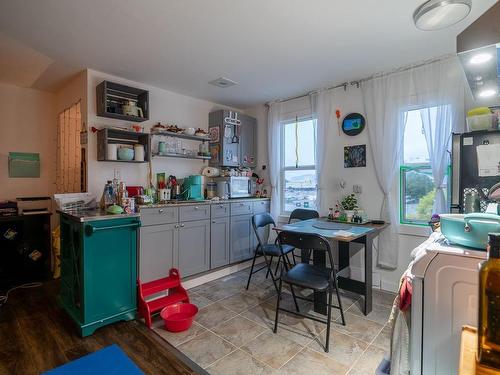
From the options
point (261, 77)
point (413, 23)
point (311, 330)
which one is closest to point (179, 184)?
point (261, 77)

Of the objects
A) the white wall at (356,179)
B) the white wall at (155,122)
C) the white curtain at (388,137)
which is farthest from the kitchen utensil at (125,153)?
the white curtain at (388,137)

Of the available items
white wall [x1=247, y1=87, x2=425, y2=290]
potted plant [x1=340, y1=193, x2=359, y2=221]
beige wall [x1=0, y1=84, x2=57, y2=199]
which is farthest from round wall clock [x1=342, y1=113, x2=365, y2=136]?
beige wall [x1=0, y1=84, x2=57, y2=199]

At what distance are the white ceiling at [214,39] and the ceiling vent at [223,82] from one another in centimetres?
9

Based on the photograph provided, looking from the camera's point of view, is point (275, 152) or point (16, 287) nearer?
point (16, 287)

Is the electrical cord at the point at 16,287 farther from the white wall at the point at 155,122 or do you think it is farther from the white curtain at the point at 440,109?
the white curtain at the point at 440,109

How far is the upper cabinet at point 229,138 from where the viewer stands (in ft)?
13.3

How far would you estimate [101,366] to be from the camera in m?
0.79

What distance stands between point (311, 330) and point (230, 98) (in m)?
3.25

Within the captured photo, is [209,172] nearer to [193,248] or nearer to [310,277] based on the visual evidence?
[193,248]

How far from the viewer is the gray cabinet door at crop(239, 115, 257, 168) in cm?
434

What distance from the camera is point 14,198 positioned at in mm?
3680

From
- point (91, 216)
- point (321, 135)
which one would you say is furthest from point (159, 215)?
point (321, 135)

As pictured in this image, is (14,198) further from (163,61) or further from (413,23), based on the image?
(413,23)

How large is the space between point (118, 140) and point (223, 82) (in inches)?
58.0
